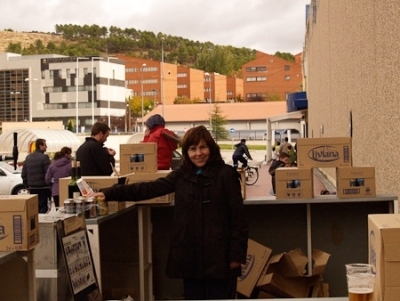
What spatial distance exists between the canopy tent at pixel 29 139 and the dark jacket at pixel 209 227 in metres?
35.8

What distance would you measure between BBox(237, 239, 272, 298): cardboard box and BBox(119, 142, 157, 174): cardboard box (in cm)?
132

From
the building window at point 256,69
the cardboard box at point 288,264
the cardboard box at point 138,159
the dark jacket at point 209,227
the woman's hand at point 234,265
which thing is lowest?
the cardboard box at point 288,264

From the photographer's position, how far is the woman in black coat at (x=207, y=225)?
209 inches

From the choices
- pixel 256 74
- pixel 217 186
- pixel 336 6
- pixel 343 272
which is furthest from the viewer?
pixel 256 74

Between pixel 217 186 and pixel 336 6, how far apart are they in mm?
12450

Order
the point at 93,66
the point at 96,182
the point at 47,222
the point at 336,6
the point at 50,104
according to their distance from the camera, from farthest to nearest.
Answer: the point at 50,104, the point at 93,66, the point at 336,6, the point at 96,182, the point at 47,222

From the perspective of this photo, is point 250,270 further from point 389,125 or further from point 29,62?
point 29,62

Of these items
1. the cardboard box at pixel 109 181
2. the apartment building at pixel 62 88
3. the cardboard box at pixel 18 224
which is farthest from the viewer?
the apartment building at pixel 62 88

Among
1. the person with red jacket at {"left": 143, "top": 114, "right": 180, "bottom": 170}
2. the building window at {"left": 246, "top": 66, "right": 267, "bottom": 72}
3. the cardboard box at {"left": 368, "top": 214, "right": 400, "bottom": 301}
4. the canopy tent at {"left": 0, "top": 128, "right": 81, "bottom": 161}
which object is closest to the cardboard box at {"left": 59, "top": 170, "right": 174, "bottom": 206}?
the person with red jacket at {"left": 143, "top": 114, "right": 180, "bottom": 170}

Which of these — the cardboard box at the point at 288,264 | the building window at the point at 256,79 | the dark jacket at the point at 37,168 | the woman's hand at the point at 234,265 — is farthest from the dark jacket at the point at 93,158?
the building window at the point at 256,79

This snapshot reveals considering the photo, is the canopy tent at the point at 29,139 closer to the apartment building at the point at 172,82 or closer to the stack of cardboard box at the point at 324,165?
the stack of cardboard box at the point at 324,165

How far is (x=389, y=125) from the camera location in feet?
27.0

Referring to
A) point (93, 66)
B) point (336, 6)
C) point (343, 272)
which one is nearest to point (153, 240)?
point (343, 272)

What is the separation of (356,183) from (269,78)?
155404 mm
